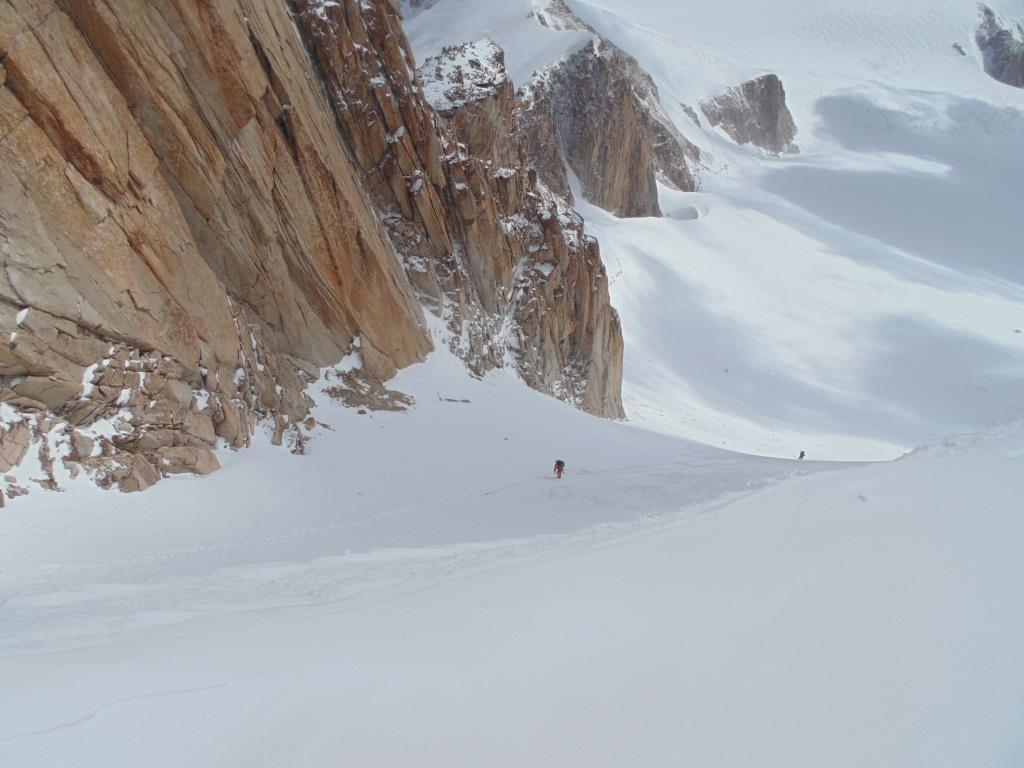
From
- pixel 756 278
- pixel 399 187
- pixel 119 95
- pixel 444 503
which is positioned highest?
pixel 756 278

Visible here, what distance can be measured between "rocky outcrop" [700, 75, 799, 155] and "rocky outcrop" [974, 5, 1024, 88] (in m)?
50.9

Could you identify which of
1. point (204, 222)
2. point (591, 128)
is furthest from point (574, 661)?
point (591, 128)

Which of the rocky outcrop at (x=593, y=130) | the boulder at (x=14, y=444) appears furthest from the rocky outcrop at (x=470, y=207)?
the rocky outcrop at (x=593, y=130)

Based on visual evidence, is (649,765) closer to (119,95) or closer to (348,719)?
(348,719)

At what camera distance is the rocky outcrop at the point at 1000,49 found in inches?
4067

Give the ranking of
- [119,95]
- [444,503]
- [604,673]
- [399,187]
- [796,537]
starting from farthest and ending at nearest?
1. [399,187]
2. [444,503]
3. [119,95]
4. [796,537]
5. [604,673]

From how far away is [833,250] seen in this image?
6262 centimetres

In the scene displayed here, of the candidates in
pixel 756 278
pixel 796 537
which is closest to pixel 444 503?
pixel 796 537

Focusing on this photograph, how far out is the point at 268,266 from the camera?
1362cm

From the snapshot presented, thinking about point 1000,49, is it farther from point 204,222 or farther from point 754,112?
point 204,222

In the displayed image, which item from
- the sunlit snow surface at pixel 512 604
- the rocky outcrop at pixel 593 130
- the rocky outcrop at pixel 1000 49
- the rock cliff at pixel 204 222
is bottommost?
the sunlit snow surface at pixel 512 604

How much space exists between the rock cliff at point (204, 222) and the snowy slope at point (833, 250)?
717 inches

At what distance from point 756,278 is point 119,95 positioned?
175 ft

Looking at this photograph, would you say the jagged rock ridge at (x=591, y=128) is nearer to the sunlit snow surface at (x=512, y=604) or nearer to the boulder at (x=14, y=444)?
the sunlit snow surface at (x=512, y=604)
